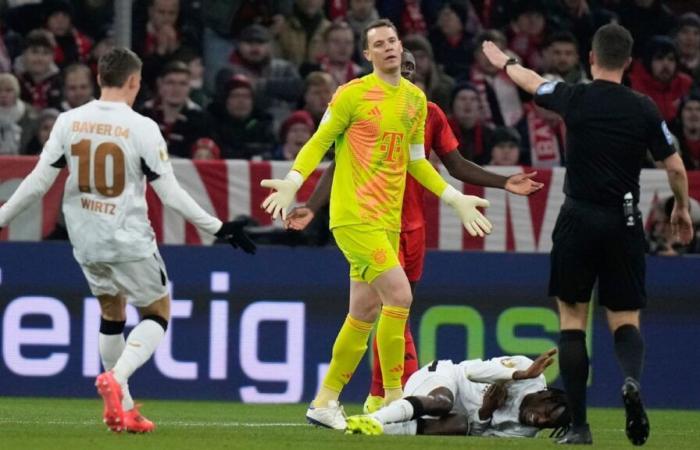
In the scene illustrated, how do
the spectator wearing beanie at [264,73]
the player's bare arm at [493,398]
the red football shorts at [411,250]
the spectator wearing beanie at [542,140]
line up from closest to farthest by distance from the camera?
the player's bare arm at [493,398]
the red football shorts at [411,250]
the spectator wearing beanie at [542,140]
the spectator wearing beanie at [264,73]

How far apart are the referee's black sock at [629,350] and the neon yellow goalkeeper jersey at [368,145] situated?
155cm

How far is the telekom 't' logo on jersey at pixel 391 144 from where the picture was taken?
978 cm

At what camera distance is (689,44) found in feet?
55.6

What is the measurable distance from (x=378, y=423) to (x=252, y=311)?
159 inches

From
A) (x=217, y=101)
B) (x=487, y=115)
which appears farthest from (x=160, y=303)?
(x=487, y=115)

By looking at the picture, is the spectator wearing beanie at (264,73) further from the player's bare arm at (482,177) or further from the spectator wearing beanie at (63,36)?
the player's bare arm at (482,177)

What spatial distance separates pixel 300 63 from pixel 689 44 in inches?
149

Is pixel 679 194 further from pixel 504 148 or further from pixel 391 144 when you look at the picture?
pixel 504 148

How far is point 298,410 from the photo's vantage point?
488 inches

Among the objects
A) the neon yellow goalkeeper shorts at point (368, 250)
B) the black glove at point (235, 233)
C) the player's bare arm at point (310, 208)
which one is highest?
the player's bare arm at point (310, 208)

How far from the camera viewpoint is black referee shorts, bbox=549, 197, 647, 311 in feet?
28.9

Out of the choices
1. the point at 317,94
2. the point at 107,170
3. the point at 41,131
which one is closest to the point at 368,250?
the point at 107,170

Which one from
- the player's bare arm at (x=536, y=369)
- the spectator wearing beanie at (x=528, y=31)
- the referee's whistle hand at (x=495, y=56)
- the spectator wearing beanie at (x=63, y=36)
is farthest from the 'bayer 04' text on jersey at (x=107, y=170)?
the spectator wearing beanie at (x=528, y=31)

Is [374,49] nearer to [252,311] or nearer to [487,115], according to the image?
[252,311]
